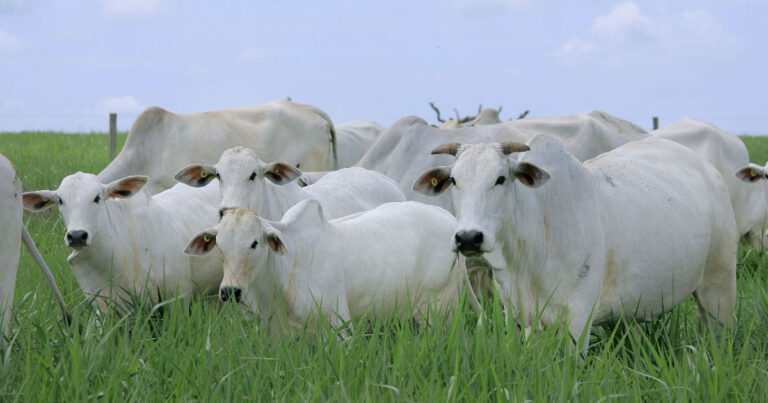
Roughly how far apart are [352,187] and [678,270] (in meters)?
3.34

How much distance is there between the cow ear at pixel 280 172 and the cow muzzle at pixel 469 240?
114 inches

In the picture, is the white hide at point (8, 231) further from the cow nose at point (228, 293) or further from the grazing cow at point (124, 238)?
the grazing cow at point (124, 238)

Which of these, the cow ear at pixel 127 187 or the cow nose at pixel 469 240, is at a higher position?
the cow nose at pixel 469 240

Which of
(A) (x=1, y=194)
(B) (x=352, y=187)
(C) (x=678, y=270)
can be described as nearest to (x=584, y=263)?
(C) (x=678, y=270)

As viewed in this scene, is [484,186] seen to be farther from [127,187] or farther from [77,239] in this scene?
[127,187]

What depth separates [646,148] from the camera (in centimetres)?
606

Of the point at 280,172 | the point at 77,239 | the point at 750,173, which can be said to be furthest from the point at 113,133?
the point at 750,173

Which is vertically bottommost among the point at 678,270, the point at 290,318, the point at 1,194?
the point at 290,318

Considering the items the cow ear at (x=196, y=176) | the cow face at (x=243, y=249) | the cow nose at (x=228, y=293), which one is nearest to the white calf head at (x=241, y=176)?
the cow ear at (x=196, y=176)

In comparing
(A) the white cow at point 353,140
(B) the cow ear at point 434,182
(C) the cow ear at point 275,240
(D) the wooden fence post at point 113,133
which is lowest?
(D) the wooden fence post at point 113,133

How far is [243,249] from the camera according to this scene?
5.32 meters

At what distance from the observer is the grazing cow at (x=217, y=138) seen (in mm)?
11445

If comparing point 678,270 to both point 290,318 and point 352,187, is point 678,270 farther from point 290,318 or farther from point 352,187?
point 352,187

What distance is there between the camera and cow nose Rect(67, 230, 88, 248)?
5.80 meters
